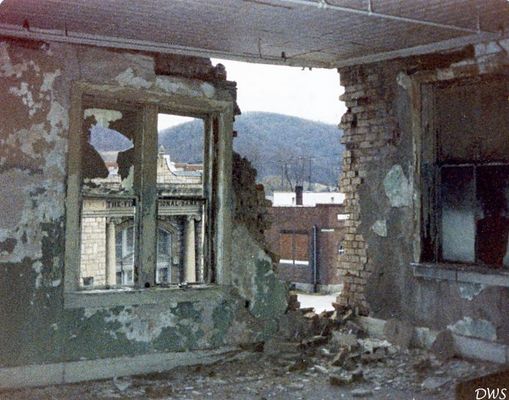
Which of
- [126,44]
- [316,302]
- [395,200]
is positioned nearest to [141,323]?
[126,44]

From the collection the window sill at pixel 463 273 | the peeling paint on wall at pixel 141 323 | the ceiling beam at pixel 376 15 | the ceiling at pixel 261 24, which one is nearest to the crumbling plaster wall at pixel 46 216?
the peeling paint on wall at pixel 141 323

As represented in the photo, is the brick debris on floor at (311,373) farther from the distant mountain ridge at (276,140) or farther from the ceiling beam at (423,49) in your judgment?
the distant mountain ridge at (276,140)

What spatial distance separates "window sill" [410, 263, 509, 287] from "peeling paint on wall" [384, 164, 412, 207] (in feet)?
2.40

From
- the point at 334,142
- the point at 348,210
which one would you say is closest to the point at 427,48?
the point at 348,210

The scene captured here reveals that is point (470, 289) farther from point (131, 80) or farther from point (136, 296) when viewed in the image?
point (131, 80)

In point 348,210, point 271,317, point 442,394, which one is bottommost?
point 442,394

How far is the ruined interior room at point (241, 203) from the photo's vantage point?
18.4 feet

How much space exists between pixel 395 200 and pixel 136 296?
10.2ft

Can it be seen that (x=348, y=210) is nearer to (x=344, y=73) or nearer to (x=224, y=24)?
(x=344, y=73)

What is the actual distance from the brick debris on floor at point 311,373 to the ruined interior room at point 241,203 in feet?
0.09

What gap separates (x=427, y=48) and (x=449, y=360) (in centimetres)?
329

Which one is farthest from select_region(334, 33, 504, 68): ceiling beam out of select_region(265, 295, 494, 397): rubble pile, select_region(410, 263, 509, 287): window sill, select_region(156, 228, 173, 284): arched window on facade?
select_region(156, 228, 173, 284): arched window on facade

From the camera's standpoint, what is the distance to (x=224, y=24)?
5750 millimetres

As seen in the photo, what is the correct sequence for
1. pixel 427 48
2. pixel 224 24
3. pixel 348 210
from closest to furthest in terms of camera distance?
pixel 224 24
pixel 427 48
pixel 348 210
